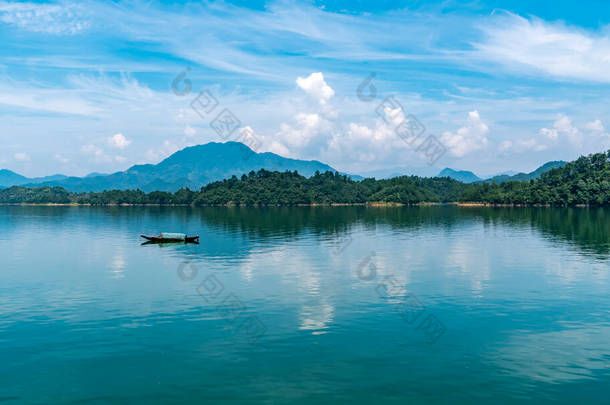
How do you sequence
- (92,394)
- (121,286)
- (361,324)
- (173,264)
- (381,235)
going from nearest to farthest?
(92,394) → (361,324) → (121,286) → (173,264) → (381,235)

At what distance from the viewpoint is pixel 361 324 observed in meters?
32.2

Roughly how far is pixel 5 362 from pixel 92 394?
7.67 metres

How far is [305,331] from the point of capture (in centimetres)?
3047

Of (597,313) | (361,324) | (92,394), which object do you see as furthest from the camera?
(597,313)

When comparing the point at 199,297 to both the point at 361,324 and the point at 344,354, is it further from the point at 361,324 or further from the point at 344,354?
the point at 344,354

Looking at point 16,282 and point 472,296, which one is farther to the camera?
point 16,282

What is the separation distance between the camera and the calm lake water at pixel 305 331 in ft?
72.4

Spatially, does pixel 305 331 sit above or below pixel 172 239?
below

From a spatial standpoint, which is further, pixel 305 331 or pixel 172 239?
pixel 172 239

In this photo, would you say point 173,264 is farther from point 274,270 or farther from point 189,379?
point 189,379

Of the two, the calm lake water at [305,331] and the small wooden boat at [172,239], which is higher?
the small wooden boat at [172,239]

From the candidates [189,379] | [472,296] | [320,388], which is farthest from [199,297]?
[472,296]

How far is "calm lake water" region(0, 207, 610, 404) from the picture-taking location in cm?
2206

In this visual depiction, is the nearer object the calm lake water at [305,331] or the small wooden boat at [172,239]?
the calm lake water at [305,331]
